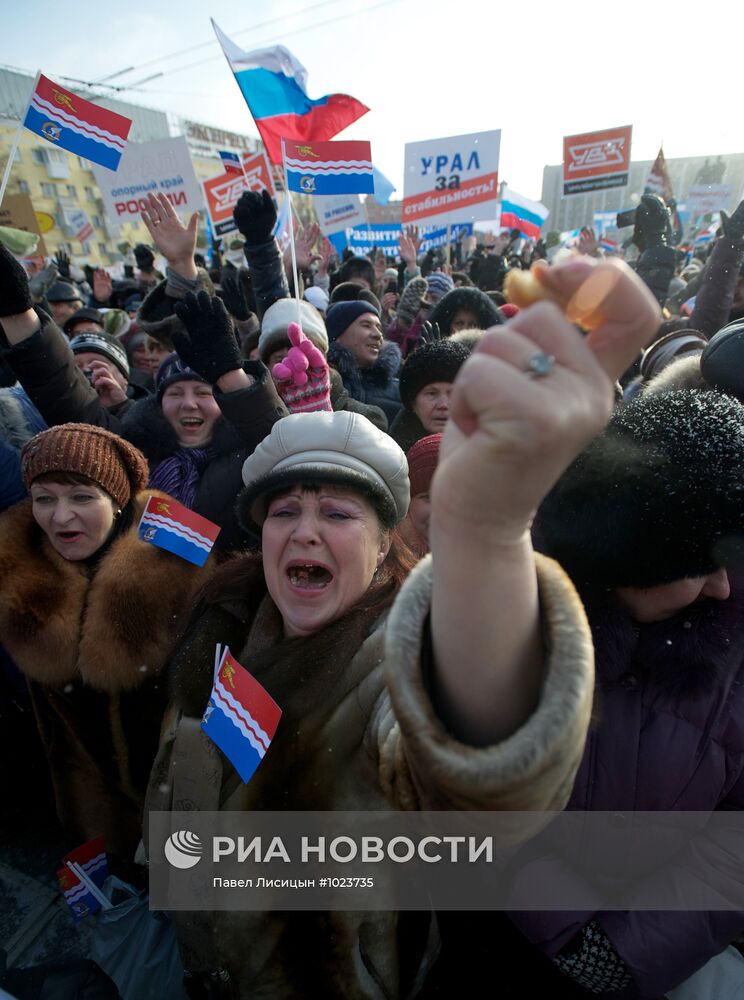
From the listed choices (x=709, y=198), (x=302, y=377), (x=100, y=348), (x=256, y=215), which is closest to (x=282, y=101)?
(x=256, y=215)

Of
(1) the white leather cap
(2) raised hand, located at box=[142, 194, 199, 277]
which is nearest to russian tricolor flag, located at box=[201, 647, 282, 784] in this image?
(1) the white leather cap

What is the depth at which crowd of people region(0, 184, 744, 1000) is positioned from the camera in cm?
59

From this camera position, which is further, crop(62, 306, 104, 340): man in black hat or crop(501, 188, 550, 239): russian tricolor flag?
crop(501, 188, 550, 239): russian tricolor flag

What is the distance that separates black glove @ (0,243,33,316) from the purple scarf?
0.87m

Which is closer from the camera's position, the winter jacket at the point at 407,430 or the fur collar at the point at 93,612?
the fur collar at the point at 93,612

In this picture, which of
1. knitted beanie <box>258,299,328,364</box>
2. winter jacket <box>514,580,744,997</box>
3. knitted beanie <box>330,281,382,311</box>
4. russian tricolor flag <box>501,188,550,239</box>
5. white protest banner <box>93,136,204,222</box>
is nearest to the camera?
winter jacket <box>514,580,744,997</box>

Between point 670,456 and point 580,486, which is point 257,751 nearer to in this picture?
point 580,486

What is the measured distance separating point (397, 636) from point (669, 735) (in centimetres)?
86

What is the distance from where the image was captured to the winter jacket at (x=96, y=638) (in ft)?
5.94

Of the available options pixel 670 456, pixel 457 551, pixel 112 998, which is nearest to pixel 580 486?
pixel 670 456

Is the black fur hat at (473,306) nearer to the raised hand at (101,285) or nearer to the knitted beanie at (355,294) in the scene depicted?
the knitted beanie at (355,294)

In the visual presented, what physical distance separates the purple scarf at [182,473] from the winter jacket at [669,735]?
1.87m

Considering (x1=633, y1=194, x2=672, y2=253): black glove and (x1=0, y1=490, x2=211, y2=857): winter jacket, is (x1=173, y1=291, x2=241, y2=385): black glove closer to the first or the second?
(x1=0, y1=490, x2=211, y2=857): winter jacket

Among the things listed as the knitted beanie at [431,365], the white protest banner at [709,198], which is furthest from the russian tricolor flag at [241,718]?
the white protest banner at [709,198]
